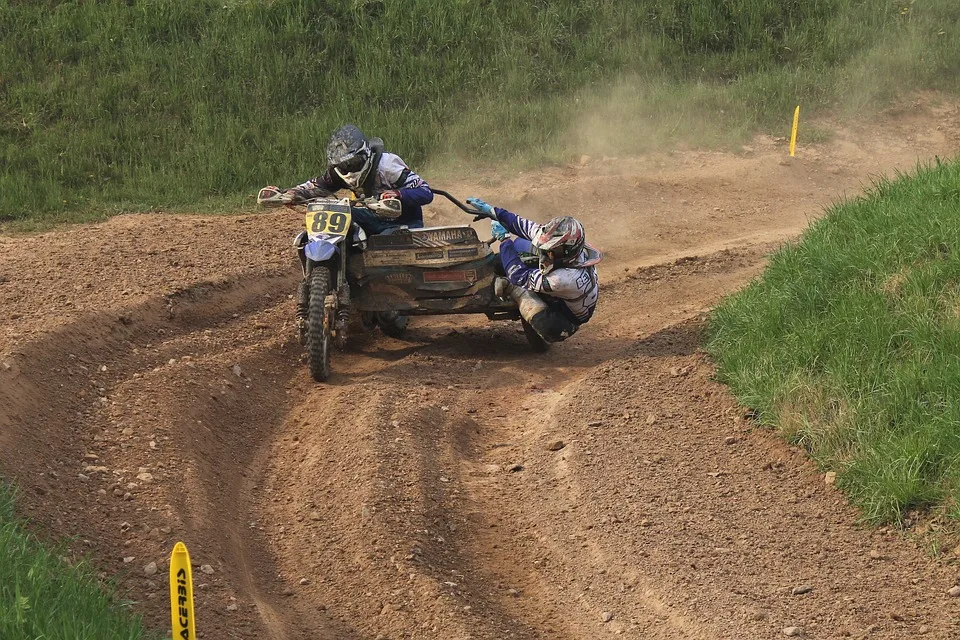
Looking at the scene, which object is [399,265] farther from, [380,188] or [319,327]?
[319,327]

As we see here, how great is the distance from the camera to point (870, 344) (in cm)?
795

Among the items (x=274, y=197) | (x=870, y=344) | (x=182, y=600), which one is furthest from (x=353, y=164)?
(x=182, y=600)

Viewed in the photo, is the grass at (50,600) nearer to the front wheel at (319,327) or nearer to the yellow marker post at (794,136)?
the front wheel at (319,327)

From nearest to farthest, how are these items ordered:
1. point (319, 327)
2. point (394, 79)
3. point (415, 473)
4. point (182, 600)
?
point (182, 600)
point (415, 473)
point (319, 327)
point (394, 79)

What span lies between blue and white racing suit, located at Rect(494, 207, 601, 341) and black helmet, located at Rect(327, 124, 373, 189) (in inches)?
48.3

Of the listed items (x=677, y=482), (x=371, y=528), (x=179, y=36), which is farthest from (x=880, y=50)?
(x=371, y=528)

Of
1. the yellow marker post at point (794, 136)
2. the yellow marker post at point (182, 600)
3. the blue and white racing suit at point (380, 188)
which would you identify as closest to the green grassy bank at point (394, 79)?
the yellow marker post at point (794, 136)

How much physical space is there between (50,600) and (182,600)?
3.25 feet

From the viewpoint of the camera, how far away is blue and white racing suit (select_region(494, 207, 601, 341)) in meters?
9.89

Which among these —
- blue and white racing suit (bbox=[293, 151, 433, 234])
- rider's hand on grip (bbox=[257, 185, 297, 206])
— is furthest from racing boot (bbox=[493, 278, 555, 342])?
rider's hand on grip (bbox=[257, 185, 297, 206])

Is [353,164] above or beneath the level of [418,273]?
above

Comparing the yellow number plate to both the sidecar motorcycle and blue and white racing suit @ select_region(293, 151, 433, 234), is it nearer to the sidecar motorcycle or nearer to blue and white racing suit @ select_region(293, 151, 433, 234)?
the sidecar motorcycle

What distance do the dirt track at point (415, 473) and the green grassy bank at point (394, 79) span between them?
3671 mm

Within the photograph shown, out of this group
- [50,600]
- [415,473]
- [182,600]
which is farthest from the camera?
[415,473]
